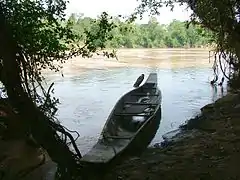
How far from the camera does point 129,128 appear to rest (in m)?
8.98

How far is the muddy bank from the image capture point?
5574mm

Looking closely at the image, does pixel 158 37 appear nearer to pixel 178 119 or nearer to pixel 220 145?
pixel 178 119

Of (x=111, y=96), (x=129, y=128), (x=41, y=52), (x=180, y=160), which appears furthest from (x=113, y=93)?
(x=41, y=52)

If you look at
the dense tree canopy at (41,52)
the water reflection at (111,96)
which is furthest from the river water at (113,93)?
the dense tree canopy at (41,52)

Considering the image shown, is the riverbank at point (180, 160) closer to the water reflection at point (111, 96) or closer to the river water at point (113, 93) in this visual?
the river water at point (113, 93)

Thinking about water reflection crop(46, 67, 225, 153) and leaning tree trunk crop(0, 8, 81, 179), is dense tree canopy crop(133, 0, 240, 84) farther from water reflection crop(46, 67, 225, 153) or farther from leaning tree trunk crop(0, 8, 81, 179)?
leaning tree trunk crop(0, 8, 81, 179)

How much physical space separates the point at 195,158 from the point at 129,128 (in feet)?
9.12

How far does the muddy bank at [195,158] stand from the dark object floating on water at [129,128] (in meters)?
0.24

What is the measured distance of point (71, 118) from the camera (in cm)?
1250

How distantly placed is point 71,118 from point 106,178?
664 cm

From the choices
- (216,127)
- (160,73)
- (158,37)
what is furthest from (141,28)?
(216,127)

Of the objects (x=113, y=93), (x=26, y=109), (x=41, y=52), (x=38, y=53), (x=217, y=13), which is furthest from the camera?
(x=113, y=93)

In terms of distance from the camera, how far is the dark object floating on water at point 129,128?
679cm

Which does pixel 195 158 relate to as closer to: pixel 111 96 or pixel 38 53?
pixel 38 53
